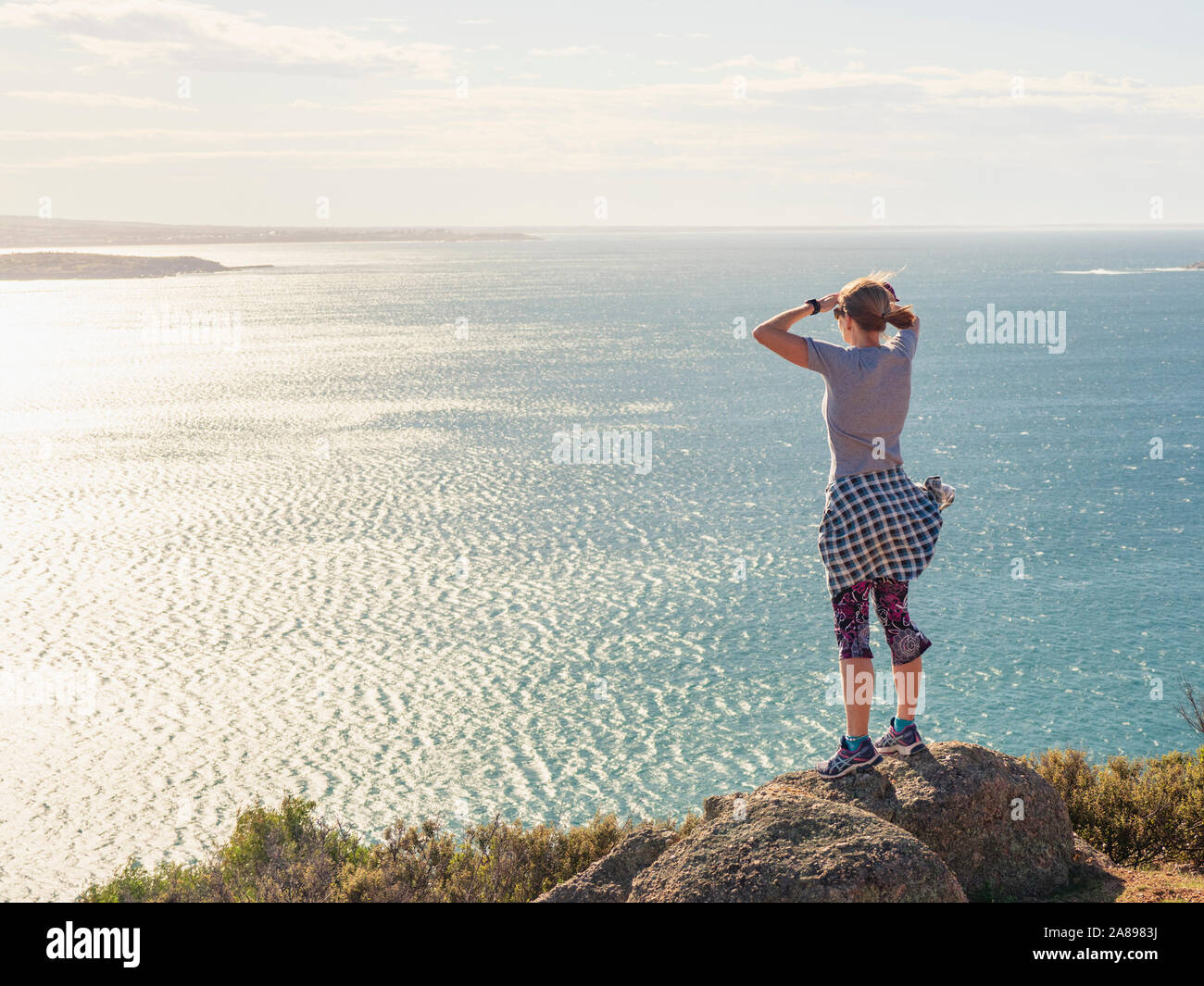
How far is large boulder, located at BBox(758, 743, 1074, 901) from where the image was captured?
7.39m

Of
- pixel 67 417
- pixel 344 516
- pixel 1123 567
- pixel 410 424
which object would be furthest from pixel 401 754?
pixel 67 417

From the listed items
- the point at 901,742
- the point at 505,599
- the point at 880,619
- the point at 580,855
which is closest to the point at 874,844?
the point at 880,619

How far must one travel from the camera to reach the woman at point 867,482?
6.46m

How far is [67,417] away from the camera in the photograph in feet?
278

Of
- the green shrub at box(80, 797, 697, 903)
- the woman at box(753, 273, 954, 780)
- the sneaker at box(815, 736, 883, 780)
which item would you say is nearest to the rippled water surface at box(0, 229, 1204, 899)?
the green shrub at box(80, 797, 697, 903)

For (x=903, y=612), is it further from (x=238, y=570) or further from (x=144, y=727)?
(x=238, y=570)

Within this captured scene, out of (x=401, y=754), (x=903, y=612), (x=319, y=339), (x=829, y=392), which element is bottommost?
(x=401, y=754)

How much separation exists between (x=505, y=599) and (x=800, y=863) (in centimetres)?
3727

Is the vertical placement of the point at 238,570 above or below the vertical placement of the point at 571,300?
below

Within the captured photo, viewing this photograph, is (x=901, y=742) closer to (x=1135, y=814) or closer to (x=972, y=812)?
(x=972, y=812)

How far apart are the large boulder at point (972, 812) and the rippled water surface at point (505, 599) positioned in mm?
20877

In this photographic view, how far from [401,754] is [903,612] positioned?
26.8 meters

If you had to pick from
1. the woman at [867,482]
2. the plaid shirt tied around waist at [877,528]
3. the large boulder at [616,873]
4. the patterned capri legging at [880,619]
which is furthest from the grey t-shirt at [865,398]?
the large boulder at [616,873]

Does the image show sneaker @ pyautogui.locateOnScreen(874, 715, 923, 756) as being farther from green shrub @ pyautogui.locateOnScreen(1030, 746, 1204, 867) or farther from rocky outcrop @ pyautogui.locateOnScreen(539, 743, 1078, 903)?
green shrub @ pyautogui.locateOnScreen(1030, 746, 1204, 867)
